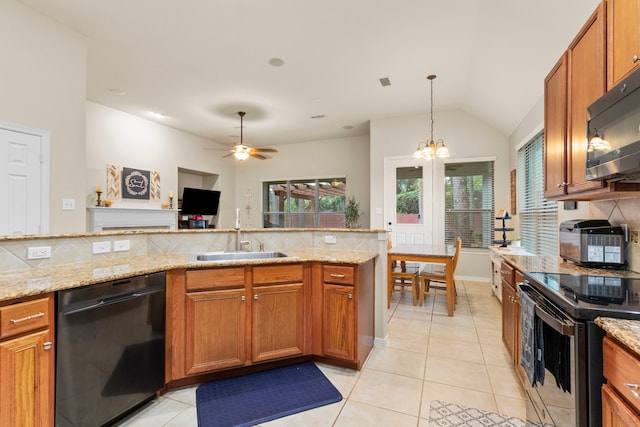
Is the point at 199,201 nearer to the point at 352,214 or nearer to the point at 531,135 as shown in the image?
the point at 352,214

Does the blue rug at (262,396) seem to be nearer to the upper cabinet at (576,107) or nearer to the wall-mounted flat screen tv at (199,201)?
the upper cabinet at (576,107)

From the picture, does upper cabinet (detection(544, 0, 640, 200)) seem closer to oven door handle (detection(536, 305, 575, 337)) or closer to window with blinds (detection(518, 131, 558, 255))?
oven door handle (detection(536, 305, 575, 337))

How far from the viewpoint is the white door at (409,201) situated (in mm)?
5711

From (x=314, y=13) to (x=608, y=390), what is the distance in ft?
11.0

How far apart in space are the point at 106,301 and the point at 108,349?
11.0 inches

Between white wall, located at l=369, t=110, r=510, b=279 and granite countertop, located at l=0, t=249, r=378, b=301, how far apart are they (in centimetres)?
359

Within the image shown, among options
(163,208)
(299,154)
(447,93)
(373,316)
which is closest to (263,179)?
(299,154)

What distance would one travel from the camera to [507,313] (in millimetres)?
2443

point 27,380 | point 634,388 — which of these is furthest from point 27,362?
point 634,388

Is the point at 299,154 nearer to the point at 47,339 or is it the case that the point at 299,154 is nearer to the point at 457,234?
the point at 457,234

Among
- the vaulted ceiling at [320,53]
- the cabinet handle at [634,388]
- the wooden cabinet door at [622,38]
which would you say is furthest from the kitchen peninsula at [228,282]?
the vaulted ceiling at [320,53]

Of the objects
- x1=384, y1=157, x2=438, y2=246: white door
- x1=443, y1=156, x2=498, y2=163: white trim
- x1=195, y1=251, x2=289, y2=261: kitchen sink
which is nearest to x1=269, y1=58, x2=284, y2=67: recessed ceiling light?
x1=195, y1=251, x2=289, y2=261: kitchen sink

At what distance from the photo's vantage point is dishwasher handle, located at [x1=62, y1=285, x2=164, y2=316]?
1.51m

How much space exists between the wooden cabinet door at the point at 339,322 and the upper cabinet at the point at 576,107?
1646 millimetres
